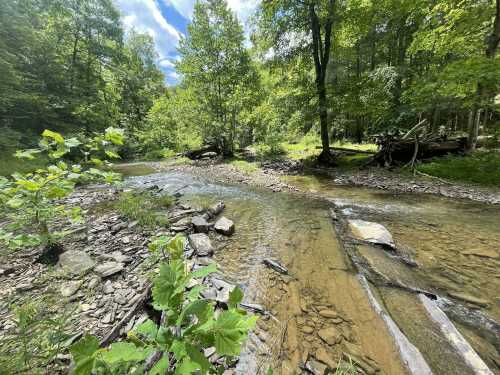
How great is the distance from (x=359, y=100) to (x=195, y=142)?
573 inches

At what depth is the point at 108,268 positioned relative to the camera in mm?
2889

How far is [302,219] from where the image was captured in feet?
17.3

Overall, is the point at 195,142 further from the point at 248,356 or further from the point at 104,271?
the point at 248,356

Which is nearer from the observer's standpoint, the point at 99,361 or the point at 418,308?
the point at 99,361

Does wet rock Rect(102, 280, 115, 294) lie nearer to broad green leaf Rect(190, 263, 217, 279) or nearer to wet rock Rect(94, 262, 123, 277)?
wet rock Rect(94, 262, 123, 277)

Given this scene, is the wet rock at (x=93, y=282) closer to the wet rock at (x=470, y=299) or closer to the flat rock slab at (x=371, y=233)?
the flat rock slab at (x=371, y=233)

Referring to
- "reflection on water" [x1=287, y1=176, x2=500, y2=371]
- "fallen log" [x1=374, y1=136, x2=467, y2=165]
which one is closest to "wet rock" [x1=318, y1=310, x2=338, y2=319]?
"reflection on water" [x1=287, y1=176, x2=500, y2=371]

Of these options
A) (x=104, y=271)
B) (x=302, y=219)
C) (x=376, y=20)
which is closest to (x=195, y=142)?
(x=376, y=20)

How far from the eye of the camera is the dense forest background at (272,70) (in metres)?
8.92

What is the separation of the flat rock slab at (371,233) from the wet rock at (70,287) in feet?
15.1

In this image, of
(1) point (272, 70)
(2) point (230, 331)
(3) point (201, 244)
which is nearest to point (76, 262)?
(3) point (201, 244)

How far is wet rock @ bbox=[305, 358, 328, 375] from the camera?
6.15 feet

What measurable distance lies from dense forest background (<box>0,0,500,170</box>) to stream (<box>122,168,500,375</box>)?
6033 mm

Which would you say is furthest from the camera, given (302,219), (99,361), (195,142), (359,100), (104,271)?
(195,142)
